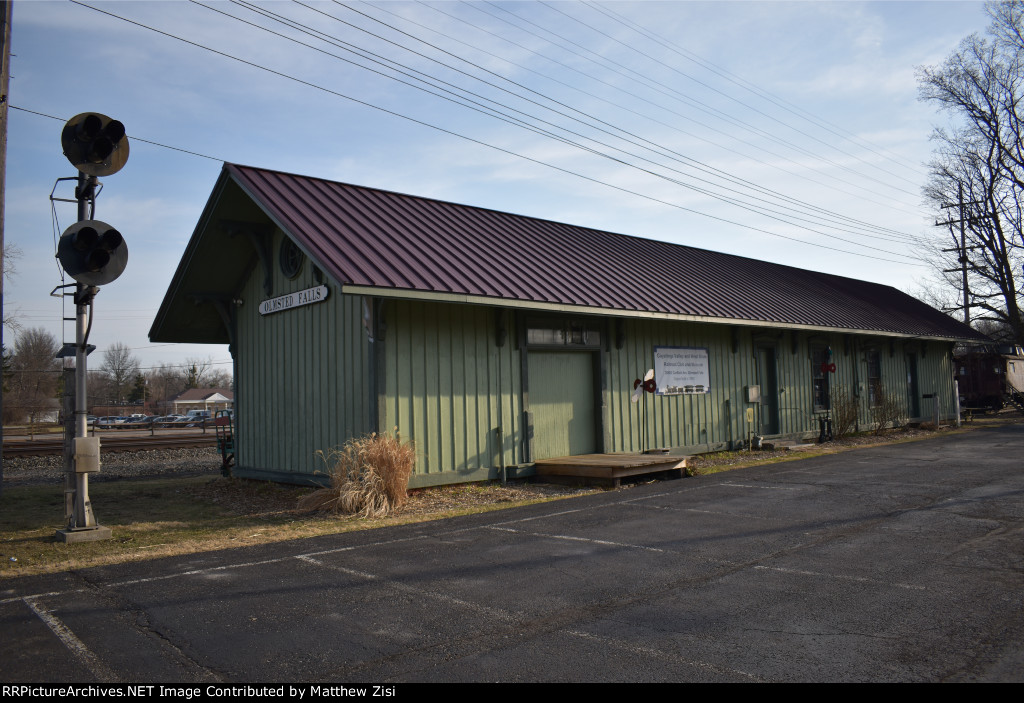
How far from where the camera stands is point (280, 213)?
11219 millimetres

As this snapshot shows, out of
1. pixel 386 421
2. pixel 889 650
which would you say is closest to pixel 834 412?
pixel 386 421

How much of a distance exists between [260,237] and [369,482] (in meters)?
6.25

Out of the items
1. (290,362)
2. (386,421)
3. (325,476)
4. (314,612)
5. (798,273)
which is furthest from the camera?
(798,273)

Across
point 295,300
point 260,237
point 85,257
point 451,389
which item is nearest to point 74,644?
point 85,257

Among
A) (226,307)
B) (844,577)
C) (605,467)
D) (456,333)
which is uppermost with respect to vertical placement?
(226,307)

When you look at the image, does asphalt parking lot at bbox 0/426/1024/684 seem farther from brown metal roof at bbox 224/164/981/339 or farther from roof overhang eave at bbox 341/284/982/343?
brown metal roof at bbox 224/164/981/339

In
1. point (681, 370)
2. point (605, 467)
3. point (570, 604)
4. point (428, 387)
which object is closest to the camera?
point (570, 604)

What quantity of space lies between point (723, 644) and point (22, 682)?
3.94 meters

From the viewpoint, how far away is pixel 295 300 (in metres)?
12.9

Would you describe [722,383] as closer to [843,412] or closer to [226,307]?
[843,412]

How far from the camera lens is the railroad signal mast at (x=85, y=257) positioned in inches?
319

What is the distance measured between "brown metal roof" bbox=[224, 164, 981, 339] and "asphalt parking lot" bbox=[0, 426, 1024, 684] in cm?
427

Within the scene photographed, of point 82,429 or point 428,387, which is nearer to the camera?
point 82,429

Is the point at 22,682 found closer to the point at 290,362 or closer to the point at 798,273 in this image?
the point at 290,362
